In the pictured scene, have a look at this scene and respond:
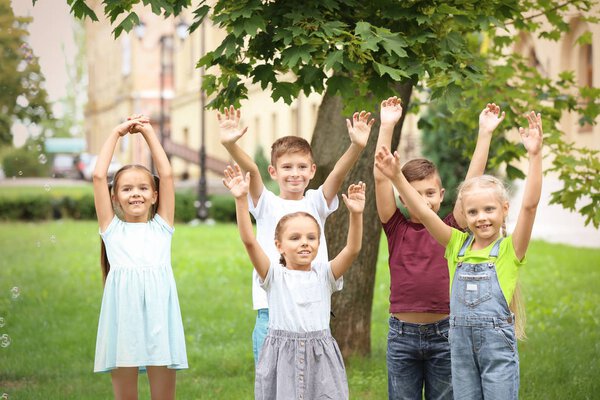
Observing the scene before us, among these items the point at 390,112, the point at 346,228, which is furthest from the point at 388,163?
the point at 346,228

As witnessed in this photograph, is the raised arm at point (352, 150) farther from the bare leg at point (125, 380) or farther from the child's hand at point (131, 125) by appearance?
the bare leg at point (125, 380)

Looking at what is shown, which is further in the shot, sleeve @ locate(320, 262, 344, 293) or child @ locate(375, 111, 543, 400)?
sleeve @ locate(320, 262, 344, 293)

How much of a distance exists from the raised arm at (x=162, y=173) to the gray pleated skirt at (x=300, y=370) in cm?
112

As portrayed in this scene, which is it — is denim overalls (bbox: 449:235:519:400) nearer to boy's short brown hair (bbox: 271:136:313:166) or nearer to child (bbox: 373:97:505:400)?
child (bbox: 373:97:505:400)

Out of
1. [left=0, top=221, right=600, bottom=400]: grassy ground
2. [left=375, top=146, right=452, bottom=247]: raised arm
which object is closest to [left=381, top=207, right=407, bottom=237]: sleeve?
[left=375, top=146, right=452, bottom=247]: raised arm

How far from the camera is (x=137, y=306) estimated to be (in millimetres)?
5121

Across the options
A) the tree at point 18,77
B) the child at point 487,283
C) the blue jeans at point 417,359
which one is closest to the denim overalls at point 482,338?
the child at point 487,283

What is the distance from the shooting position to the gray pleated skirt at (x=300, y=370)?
14.8ft

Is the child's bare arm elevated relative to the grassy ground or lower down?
elevated

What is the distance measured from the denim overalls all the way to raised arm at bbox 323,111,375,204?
2.94ft

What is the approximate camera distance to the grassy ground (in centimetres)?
780

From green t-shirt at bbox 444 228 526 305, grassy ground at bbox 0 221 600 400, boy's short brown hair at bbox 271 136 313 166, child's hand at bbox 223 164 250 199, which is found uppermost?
boy's short brown hair at bbox 271 136 313 166

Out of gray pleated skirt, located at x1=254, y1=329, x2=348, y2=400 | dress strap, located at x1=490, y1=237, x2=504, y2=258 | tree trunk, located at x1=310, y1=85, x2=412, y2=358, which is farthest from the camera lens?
tree trunk, located at x1=310, y1=85, x2=412, y2=358

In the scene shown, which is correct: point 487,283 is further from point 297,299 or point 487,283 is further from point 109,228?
point 109,228
